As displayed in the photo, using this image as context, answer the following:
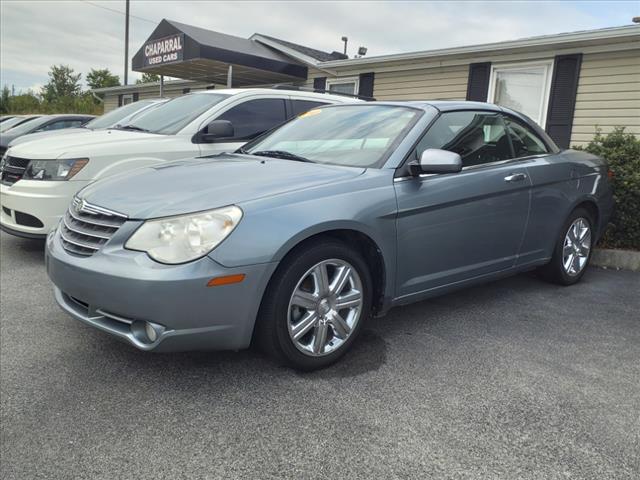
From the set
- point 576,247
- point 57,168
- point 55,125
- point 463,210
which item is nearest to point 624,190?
point 576,247

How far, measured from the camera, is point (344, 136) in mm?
3668

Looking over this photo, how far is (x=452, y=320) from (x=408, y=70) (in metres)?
8.42

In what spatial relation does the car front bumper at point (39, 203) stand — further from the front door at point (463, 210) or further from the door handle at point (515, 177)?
the door handle at point (515, 177)

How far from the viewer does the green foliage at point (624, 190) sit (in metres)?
5.54

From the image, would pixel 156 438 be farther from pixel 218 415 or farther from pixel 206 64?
pixel 206 64

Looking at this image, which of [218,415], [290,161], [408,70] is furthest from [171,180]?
[408,70]

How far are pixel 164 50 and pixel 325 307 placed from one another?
1225 cm

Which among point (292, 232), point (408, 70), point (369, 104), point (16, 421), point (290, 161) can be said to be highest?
point (408, 70)

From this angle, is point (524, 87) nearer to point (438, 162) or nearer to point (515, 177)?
point (515, 177)

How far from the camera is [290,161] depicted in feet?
11.4

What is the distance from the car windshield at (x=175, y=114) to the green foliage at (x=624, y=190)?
4.14m

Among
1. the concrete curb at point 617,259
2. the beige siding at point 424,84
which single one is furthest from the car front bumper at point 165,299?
the beige siding at point 424,84

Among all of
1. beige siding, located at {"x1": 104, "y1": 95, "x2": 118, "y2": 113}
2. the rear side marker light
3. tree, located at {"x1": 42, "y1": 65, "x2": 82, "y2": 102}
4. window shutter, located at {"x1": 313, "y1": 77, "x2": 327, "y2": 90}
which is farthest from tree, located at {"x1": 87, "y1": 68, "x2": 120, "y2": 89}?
the rear side marker light

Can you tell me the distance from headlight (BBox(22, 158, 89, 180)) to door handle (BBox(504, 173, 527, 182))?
3657 mm
